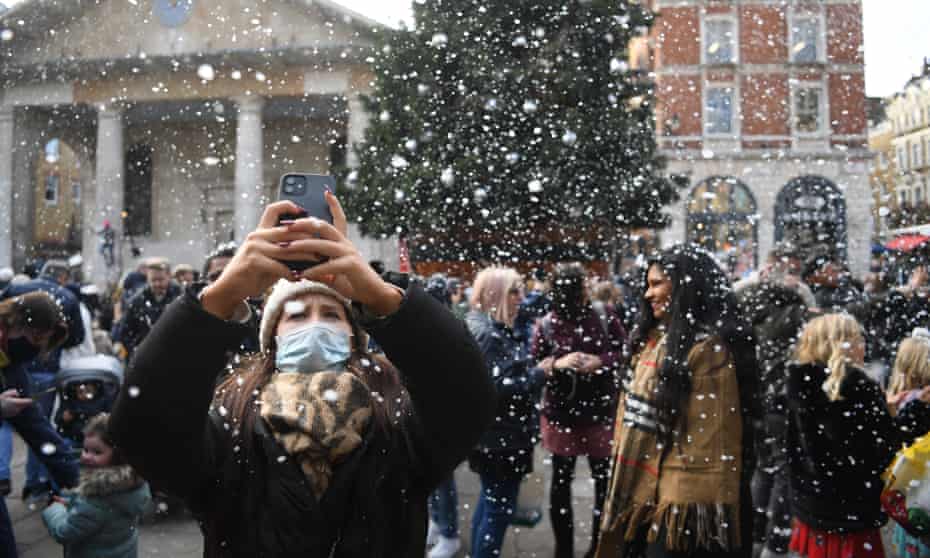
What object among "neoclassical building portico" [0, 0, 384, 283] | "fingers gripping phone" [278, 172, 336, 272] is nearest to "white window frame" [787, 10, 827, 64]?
"neoclassical building portico" [0, 0, 384, 283]

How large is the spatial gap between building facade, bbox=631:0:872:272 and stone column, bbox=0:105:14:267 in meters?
→ 22.2

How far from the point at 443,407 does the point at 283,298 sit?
53cm

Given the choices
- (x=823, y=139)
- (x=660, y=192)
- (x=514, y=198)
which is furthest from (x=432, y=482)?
(x=823, y=139)

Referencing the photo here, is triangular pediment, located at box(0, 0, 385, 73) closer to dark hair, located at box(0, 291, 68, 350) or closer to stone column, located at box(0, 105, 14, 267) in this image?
stone column, located at box(0, 105, 14, 267)

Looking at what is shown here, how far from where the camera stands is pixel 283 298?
5.81 ft

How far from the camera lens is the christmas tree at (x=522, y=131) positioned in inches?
498

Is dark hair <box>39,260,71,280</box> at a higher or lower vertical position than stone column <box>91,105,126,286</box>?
lower

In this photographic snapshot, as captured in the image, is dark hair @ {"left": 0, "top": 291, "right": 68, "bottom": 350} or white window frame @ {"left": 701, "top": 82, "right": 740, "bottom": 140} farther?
white window frame @ {"left": 701, "top": 82, "right": 740, "bottom": 140}

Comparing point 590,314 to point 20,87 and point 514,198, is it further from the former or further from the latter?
point 20,87

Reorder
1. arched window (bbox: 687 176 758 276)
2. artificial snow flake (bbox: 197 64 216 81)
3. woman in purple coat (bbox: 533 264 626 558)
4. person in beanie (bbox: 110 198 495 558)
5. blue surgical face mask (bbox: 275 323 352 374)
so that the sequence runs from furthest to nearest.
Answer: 1. arched window (bbox: 687 176 758 276)
2. artificial snow flake (bbox: 197 64 216 81)
3. woman in purple coat (bbox: 533 264 626 558)
4. blue surgical face mask (bbox: 275 323 352 374)
5. person in beanie (bbox: 110 198 495 558)

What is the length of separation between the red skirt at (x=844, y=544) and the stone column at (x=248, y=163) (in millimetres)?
21560

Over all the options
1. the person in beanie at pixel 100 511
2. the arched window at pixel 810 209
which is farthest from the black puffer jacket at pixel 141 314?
the arched window at pixel 810 209

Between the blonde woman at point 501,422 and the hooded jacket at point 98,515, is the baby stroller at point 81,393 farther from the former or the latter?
the blonde woman at point 501,422

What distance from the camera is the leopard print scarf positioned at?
1.57m
